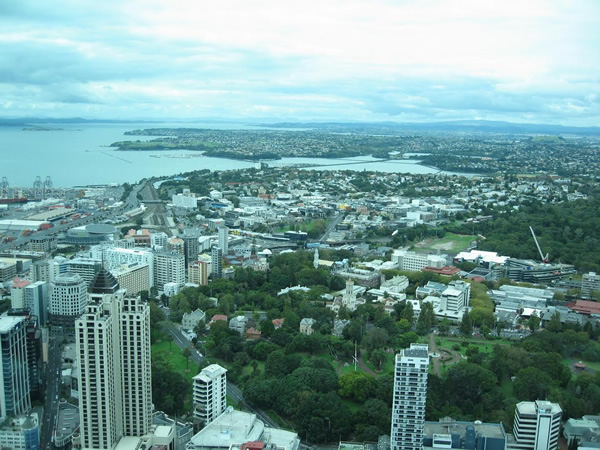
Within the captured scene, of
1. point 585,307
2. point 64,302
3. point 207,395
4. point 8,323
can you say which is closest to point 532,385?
point 207,395

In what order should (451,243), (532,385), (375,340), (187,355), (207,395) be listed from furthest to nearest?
1. (451,243)
2. (375,340)
3. (187,355)
4. (532,385)
5. (207,395)

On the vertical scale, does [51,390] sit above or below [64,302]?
below

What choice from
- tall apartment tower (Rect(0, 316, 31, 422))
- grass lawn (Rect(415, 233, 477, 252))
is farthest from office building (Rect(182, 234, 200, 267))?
tall apartment tower (Rect(0, 316, 31, 422))

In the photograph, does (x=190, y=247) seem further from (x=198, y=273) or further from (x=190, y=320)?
(x=190, y=320)

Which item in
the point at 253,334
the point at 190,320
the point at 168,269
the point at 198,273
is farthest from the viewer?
the point at 198,273

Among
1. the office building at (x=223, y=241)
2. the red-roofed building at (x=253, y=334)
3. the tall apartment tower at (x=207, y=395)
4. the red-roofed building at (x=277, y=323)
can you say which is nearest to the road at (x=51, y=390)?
the tall apartment tower at (x=207, y=395)

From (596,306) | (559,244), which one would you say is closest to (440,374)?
(596,306)
